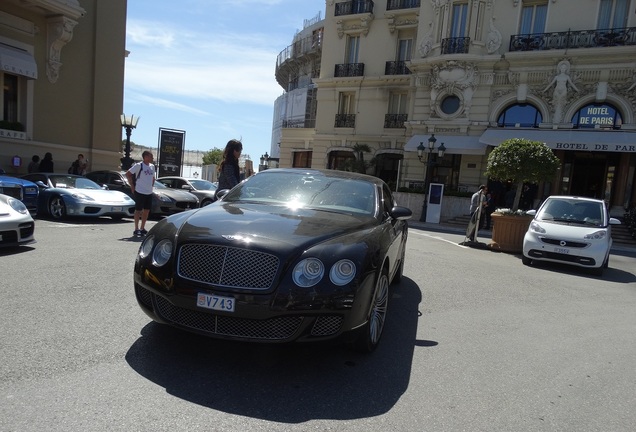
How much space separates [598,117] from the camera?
19625 mm

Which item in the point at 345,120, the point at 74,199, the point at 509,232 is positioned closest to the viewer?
the point at 74,199

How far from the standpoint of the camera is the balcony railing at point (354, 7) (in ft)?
88.9

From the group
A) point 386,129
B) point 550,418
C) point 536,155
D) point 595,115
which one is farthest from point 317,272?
A: point 386,129

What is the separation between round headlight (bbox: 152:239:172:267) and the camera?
10.3ft

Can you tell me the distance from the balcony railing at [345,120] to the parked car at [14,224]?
76.2 ft

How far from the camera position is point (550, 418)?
281 centimetres

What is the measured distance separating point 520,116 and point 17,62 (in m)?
21.7

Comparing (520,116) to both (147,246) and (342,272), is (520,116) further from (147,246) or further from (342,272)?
(147,246)

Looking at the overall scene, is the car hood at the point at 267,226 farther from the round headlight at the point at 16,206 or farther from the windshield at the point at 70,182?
the windshield at the point at 70,182

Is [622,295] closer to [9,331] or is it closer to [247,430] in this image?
[247,430]

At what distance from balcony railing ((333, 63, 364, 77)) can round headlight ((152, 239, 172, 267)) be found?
2628 centimetres

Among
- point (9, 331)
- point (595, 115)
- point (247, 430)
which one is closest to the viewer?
point (247, 430)

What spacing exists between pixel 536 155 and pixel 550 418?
982 centimetres

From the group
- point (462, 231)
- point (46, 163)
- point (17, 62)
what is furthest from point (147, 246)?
point (17, 62)
